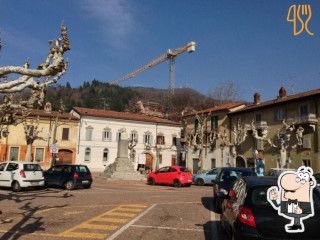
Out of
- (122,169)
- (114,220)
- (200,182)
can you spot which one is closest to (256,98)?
(200,182)

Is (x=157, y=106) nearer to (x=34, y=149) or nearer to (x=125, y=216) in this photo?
(x=34, y=149)

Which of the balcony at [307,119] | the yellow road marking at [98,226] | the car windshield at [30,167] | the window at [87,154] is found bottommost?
the yellow road marking at [98,226]

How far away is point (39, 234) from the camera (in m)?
6.66

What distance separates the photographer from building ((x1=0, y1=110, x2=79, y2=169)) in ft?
122

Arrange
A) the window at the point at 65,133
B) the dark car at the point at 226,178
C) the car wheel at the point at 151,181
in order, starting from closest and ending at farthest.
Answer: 1. the dark car at the point at 226,178
2. the car wheel at the point at 151,181
3. the window at the point at 65,133

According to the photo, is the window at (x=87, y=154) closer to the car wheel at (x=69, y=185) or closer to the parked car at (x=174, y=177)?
the parked car at (x=174, y=177)

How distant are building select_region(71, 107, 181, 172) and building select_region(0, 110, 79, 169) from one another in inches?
→ 50.4

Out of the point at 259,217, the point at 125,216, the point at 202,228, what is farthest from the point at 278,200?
the point at 125,216

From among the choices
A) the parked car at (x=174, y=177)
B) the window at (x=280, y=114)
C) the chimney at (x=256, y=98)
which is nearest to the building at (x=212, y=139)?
the chimney at (x=256, y=98)

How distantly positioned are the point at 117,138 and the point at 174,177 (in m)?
25.2

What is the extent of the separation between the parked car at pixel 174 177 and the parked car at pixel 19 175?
8.70 meters

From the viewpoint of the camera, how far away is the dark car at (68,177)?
1662cm

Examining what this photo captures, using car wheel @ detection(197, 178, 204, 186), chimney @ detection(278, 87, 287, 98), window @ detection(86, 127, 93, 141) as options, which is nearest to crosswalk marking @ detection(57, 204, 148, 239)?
car wheel @ detection(197, 178, 204, 186)

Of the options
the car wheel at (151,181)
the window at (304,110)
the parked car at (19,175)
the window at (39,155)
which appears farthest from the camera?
the window at (39,155)
